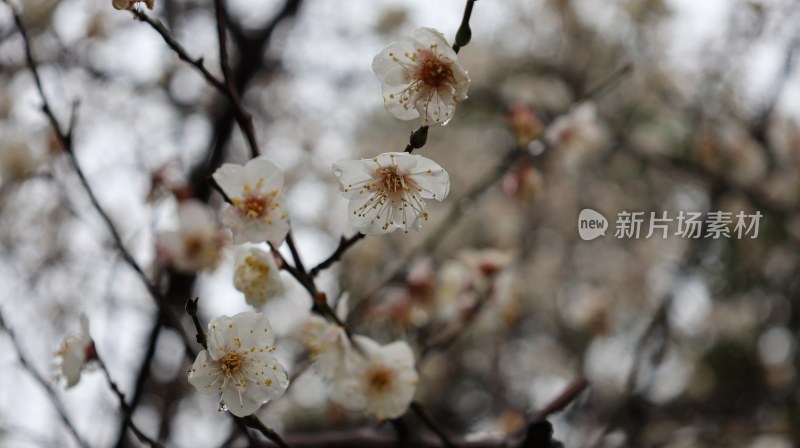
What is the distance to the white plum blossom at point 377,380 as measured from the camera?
911 mm

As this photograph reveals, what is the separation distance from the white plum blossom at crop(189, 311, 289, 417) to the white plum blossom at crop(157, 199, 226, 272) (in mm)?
561

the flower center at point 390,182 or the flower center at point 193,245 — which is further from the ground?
the flower center at point 193,245

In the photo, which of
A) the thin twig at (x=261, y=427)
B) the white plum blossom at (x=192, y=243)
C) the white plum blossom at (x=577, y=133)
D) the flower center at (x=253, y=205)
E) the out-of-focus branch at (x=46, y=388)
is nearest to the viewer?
the thin twig at (x=261, y=427)

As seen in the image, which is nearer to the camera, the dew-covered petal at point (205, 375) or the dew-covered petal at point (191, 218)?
the dew-covered petal at point (205, 375)

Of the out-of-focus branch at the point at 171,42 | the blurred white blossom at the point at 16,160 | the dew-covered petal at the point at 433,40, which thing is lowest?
the out-of-focus branch at the point at 171,42

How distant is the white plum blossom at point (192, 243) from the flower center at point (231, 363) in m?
0.56

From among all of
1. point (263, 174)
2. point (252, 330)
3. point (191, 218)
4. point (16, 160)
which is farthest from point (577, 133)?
point (16, 160)

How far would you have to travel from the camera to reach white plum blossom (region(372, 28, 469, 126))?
2.54 feet

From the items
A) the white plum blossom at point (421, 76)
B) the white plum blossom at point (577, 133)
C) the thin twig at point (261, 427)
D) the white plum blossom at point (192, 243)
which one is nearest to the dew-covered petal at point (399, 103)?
the white plum blossom at point (421, 76)

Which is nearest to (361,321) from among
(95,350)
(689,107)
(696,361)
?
(95,350)

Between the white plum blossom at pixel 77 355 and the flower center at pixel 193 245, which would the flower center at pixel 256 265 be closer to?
the white plum blossom at pixel 77 355

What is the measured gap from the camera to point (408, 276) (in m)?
1.49

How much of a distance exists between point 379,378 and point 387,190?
0.25m

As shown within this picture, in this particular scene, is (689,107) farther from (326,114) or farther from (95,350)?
(95,350)
